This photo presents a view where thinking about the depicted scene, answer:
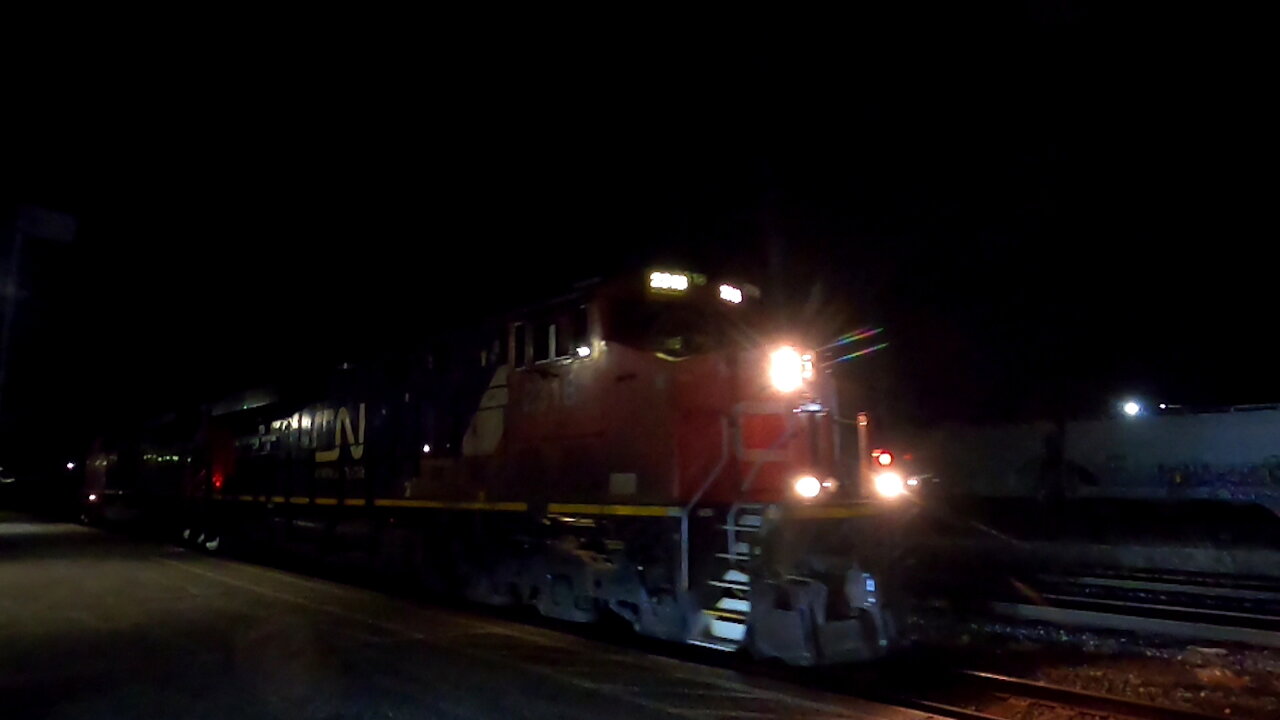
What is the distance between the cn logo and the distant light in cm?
776

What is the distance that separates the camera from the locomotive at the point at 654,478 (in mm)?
8594

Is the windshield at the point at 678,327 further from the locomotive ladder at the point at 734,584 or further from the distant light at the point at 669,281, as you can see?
the locomotive ladder at the point at 734,584

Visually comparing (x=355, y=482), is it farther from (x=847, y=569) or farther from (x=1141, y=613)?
(x=1141, y=613)

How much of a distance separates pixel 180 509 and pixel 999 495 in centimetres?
2636

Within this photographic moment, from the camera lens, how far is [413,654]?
9.19m

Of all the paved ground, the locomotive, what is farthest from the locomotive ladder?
the paved ground

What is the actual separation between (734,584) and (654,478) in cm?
135

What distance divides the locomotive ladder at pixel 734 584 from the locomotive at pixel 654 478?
0.06 ft

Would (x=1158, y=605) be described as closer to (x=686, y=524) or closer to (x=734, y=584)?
(x=734, y=584)

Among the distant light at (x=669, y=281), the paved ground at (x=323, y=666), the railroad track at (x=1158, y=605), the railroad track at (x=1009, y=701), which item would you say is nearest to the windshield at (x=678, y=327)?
Result: the distant light at (x=669, y=281)

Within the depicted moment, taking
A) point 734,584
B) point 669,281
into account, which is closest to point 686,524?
point 734,584

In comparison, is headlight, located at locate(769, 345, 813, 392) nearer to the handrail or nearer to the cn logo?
the handrail

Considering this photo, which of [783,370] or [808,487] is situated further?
[783,370]

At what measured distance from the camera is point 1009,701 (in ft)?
24.4
